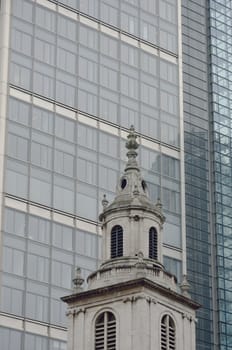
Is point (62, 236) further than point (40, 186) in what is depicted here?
No

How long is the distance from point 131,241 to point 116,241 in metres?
1.06

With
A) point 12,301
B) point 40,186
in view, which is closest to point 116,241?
point 12,301

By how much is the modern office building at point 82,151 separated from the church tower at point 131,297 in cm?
2353

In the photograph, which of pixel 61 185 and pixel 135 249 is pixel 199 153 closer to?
pixel 61 185

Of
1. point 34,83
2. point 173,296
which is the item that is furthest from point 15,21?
point 173,296

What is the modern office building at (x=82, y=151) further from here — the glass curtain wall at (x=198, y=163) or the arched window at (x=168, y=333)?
the arched window at (x=168, y=333)

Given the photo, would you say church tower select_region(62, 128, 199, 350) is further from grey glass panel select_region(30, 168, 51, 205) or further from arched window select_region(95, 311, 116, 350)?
grey glass panel select_region(30, 168, 51, 205)

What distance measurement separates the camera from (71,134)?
100938mm

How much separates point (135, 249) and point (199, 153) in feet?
A: 203

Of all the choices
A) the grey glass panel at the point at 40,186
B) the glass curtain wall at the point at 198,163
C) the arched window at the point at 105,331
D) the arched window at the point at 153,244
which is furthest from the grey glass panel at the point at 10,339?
the glass curtain wall at the point at 198,163

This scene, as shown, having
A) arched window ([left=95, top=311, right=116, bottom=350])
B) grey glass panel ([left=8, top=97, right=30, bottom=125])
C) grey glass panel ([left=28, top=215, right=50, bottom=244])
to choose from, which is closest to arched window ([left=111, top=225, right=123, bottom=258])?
arched window ([left=95, top=311, right=116, bottom=350])

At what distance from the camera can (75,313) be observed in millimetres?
66438

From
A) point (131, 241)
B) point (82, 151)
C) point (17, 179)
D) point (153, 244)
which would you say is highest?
point (82, 151)

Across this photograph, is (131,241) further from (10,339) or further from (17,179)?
(17,179)
